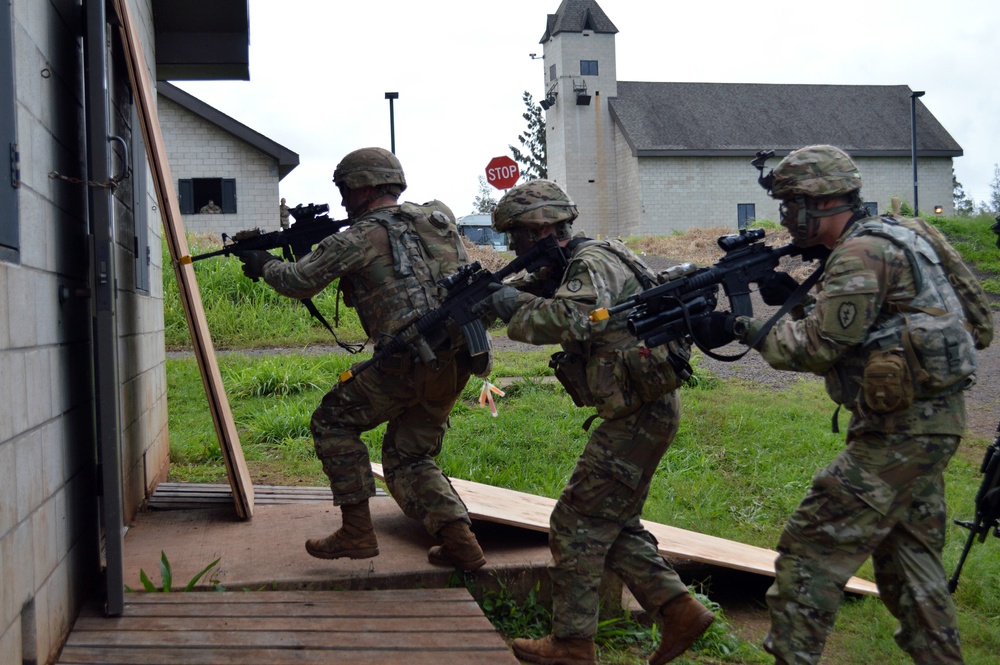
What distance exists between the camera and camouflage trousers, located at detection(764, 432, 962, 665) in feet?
10.8

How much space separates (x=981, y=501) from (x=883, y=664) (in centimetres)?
84

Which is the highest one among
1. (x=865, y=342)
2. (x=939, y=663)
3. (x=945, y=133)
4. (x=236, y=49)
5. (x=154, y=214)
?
(x=945, y=133)

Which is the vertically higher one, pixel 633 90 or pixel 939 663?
pixel 633 90

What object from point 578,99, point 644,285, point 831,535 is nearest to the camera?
point 831,535

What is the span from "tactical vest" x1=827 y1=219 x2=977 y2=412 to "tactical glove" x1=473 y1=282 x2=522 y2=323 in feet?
4.63

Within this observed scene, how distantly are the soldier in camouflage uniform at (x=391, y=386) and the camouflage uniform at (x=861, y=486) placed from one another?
1543mm

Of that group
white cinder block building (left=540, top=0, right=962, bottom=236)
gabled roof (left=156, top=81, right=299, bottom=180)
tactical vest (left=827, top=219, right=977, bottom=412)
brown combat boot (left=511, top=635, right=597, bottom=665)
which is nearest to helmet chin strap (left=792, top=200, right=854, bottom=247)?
tactical vest (left=827, top=219, right=977, bottom=412)

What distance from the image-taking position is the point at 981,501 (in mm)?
4188

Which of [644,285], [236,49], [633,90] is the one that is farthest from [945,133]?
[644,285]

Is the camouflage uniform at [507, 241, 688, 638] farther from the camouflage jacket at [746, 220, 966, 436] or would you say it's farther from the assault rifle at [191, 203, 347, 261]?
the assault rifle at [191, 203, 347, 261]

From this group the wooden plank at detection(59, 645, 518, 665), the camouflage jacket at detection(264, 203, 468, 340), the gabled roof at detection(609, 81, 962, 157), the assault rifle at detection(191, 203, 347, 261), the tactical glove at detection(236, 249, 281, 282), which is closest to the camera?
the wooden plank at detection(59, 645, 518, 665)

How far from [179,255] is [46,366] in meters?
1.49

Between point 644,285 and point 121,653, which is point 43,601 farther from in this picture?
point 644,285

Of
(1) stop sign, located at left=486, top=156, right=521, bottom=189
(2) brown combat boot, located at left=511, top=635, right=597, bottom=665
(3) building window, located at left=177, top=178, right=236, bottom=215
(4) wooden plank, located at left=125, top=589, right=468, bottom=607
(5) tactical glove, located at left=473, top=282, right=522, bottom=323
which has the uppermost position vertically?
(3) building window, located at left=177, top=178, right=236, bottom=215
